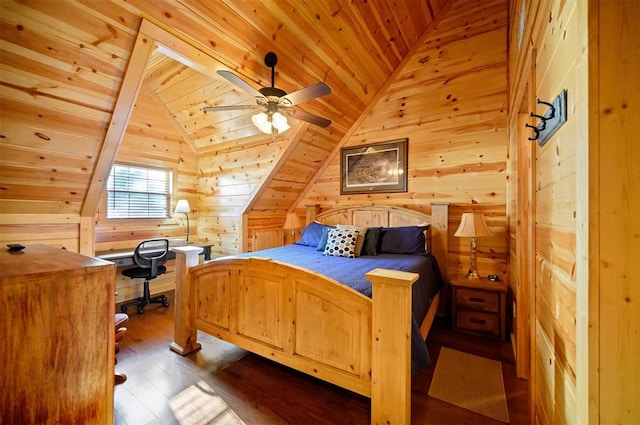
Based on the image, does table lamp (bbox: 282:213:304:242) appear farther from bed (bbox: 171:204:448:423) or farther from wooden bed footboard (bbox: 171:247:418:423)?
wooden bed footboard (bbox: 171:247:418:423)

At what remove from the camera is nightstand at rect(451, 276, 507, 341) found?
2.55m

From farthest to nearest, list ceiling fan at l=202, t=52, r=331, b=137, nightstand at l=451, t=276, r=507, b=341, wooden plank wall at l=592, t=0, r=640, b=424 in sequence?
nightstand at l=451, t=276, r=507, b=341 < ceiling fan at l=202, t=52, r=331, b=137 < wooden plank wall at l=592, t=0, r=640, b=424

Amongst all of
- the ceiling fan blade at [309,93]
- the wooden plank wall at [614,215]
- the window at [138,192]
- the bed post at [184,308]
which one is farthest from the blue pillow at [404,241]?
the window at [138,192]

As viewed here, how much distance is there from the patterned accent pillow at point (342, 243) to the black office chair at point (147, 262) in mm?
2086

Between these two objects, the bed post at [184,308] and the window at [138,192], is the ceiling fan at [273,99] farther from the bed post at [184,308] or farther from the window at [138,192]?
the window at [138,192]

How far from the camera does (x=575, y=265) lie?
82cm

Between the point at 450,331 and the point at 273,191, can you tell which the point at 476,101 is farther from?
the point at 273,191

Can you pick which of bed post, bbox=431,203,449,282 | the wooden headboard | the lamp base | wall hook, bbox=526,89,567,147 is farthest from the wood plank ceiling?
the lamp base

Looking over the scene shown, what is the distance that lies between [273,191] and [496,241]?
9.96 feet

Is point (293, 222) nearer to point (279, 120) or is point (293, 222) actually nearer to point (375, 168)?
point (375, 168)

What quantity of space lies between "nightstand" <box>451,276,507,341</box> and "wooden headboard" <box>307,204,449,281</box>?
457 mm

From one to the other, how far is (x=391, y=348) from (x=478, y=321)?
1752mm

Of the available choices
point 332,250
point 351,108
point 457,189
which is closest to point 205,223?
point 332,250

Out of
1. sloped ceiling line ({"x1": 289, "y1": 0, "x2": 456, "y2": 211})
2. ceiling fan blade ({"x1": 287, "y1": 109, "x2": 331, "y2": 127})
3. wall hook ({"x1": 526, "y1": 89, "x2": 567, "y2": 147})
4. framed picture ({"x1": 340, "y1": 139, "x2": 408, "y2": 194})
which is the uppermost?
sloped ceiling line ({"x1": 289, "y1": 0, "x2": 456, "y2": 211})
